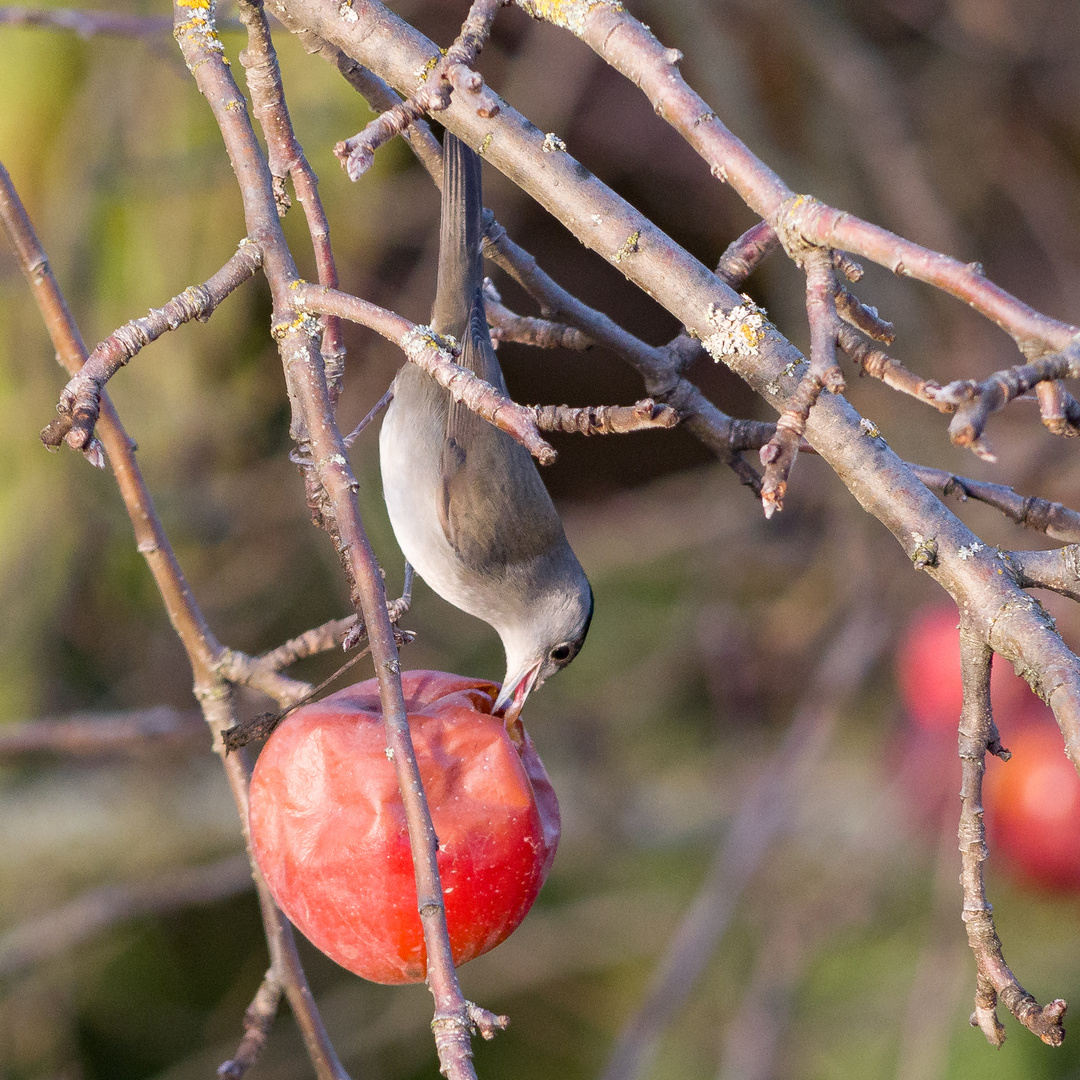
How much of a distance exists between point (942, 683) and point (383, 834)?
1921 mm

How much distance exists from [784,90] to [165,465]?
2.37 meters

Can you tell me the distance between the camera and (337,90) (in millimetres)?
2889

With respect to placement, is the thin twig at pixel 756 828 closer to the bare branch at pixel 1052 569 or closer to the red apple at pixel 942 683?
the red apple at pixel 942 683

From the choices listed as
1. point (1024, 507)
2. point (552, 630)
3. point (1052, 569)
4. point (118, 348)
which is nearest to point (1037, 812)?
point (552, 630)

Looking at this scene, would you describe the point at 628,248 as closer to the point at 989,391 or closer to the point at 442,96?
the point at 442,96

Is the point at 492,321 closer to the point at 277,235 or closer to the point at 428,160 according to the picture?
the point at 428,160

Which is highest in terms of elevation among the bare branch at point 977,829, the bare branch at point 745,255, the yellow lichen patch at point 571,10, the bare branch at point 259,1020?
the yellow lichen patch at point 571,10

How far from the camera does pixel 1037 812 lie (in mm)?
2617

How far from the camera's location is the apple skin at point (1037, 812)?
2580 millimetres

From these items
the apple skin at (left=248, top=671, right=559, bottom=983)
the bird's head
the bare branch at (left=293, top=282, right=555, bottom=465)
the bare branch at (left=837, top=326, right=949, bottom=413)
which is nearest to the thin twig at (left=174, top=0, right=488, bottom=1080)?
the bare branch at (left=293, top=282, right=555, bottom=465)

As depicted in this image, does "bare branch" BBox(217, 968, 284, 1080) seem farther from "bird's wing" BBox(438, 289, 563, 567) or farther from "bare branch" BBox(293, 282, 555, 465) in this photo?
"bird's wing" BBox(438, 289, 563, 567)

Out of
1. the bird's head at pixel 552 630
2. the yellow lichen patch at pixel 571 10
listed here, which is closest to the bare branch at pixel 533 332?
the yellow lichen patch at pixel 571 10

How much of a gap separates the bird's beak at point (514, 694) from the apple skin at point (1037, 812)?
1259 millimetres

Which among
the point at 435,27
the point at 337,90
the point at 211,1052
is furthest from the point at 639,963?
the point at 435,27
